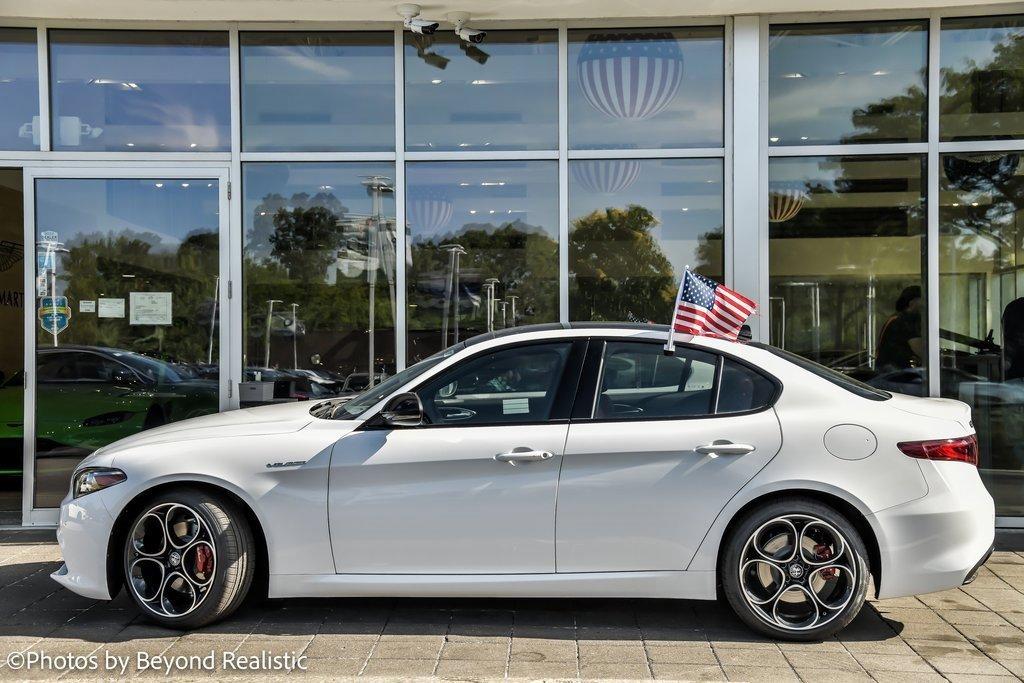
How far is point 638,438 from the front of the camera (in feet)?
15.4

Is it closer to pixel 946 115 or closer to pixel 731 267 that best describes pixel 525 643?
pixel 731 267

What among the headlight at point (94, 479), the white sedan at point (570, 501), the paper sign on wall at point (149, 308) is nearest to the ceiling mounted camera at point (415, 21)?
the paper sign on wall at point (149, 308)

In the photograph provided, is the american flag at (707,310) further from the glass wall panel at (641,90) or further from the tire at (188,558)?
the glass wall panel at (641,90)

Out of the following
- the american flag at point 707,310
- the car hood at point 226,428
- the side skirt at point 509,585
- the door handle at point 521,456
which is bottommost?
the side skirt at point 509,585

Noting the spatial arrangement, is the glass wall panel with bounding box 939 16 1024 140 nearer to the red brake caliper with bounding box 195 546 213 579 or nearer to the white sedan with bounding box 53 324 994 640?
the white sedan with bounding box 53 324 994 640

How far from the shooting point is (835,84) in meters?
7.74

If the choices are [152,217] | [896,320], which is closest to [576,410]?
[896,320]

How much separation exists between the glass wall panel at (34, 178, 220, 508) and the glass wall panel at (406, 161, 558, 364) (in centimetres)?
177

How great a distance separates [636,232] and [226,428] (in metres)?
4.15

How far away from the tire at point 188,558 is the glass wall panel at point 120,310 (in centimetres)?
307

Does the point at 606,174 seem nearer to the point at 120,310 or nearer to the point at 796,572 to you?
the point at 796,572

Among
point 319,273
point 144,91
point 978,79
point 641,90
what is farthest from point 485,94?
point 978,79

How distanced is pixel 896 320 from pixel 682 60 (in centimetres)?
286

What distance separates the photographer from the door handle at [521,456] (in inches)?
183
